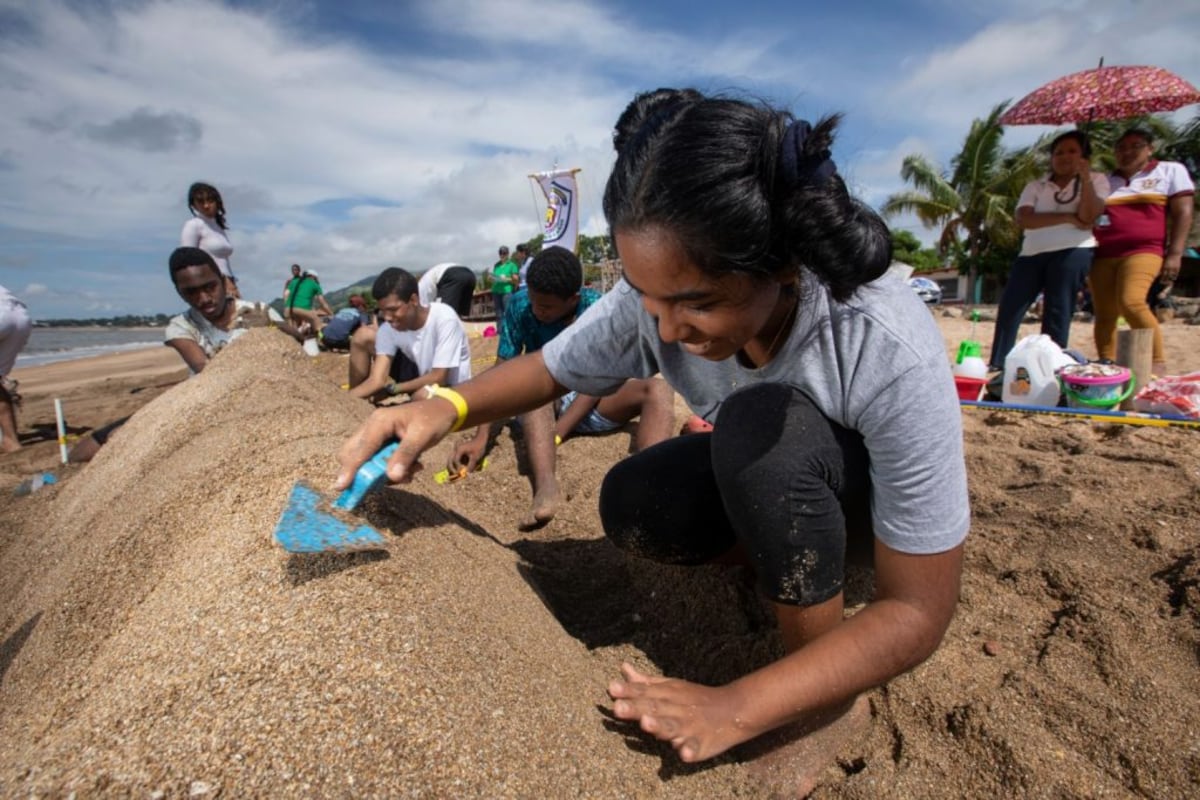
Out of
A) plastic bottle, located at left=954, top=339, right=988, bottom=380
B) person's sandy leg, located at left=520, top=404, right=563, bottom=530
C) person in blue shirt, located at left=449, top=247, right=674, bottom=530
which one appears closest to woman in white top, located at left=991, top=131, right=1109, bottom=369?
plastic bottle, located at left=954, top=339, right=988, bottom=380

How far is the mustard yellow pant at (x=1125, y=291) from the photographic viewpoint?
140 inches

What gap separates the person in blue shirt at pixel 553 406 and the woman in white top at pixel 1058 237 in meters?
2.44

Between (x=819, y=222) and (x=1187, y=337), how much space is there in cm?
770

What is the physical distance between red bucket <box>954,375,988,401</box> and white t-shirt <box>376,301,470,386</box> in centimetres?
264

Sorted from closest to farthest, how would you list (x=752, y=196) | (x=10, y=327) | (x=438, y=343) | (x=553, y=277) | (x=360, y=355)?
1. (x=752, y=196)
2. (x=553, y=277)
3. (x=438, y=343)
4. (x=10, y=327)
5. (x=360, y=355)

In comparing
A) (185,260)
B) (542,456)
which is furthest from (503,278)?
(542,456)

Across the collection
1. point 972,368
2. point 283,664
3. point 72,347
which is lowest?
point 72,347

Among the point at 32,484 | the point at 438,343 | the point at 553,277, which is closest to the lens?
the point at 553,277

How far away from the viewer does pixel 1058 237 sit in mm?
3631

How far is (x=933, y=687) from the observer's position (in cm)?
132

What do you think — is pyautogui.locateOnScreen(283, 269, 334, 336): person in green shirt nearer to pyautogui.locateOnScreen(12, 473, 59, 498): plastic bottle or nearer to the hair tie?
pyautogui.locateOnScreen(12, 473, 59, 498): plastic bottle

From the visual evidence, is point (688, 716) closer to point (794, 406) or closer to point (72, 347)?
point (794, 406)

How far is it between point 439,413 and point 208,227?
4.45 m

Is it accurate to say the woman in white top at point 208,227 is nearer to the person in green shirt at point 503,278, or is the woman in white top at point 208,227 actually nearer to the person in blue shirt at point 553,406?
the person in blue shirt at point 553,406
